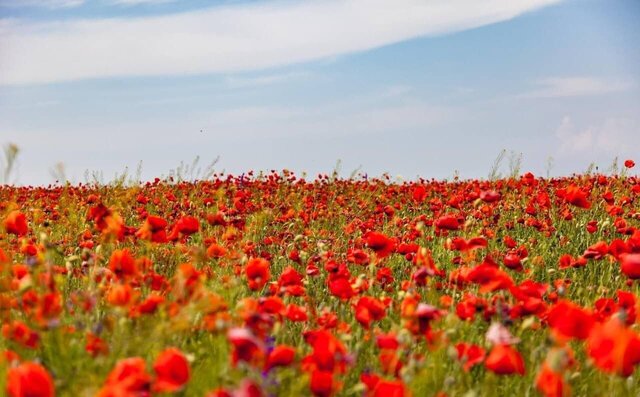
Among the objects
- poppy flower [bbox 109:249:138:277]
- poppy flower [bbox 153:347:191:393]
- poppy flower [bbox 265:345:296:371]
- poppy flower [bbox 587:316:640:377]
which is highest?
poppy flower [bbox 109:249:138:277]

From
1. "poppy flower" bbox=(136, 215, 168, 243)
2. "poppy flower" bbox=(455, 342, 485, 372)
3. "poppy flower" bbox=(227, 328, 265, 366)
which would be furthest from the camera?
"poppy flower" bbox=(136, 215, 168, 243)

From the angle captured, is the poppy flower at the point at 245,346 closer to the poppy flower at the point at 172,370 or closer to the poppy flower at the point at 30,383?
the poppy flower at the point at 172,370

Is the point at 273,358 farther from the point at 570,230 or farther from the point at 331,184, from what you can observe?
the point at 331,184

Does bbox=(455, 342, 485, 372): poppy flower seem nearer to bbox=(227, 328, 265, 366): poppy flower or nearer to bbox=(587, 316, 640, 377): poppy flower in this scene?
bbox=(587, 316, 640, 377): poppy flower

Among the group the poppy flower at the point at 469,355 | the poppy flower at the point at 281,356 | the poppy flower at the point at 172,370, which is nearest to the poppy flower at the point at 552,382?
the poppy flower at the point at 469,355

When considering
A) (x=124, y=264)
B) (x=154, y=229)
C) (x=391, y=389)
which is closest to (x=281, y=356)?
(x=391, y=389)

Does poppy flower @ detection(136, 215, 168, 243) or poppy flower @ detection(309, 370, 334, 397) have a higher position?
poppy flower @ detection(136, 215, 168, 243)

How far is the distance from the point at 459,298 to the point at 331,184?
294 inches

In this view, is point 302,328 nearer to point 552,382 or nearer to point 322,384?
point 322,384

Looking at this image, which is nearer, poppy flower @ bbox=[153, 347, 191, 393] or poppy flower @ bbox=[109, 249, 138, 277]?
poppy flower @ bbox=[153, 347, 191, 393]

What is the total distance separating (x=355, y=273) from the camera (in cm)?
582

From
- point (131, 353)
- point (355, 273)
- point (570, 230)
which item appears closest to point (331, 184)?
point (570, 230)

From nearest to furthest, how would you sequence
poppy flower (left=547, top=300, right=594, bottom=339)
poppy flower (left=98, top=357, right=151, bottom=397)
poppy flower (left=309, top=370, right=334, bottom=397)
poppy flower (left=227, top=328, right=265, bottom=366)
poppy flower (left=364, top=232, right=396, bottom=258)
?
poppy flower (left=98, top=357, right=151, bottom=397)
poppy flower (left=227, top=328, right=265, bottom=366)
poppy flower (left=309, top=370, right=334, bottom=397)
poppy flower (left=547, top=300, right=594, bottom=339)
poppy flower (left=364, top=232, right=396, bottom=258)

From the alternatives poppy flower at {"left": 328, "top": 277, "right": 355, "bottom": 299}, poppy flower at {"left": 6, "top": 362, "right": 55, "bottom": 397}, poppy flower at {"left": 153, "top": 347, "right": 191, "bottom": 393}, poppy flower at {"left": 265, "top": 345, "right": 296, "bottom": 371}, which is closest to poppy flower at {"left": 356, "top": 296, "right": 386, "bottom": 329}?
poppy flower at {"left": 328, "top": 277, "right": 355, "bottom": 299}
